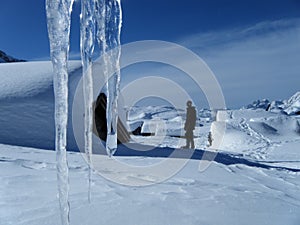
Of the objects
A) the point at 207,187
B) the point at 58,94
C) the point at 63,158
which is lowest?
the point at 207,187

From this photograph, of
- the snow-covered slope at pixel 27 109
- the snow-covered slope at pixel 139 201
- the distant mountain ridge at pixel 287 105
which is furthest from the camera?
the distant mountain ridge at pixel 287 105

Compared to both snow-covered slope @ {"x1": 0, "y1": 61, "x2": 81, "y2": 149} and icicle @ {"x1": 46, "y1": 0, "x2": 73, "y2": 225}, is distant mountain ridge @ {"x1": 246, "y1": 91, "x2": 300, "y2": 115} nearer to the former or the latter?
snow-covered slope @ {"x1": 0, "y1": 61, "x2": 81, "y2": 149}

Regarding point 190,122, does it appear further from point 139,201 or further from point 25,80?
point 139,201

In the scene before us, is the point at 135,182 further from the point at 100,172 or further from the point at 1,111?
the point at 1,111

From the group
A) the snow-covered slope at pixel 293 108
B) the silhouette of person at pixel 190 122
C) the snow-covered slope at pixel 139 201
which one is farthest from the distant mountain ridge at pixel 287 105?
the snow-covered slope at pixel 139 201

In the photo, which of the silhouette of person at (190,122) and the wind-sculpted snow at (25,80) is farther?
the silhouette of person at (190,122)

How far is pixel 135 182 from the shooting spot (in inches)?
144

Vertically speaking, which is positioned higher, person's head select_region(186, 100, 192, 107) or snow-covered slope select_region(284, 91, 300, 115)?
snow-covered slope select_region(284, 91, 300, 115)

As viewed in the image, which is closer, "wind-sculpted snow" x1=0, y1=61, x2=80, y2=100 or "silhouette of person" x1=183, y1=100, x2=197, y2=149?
"wind-sculpted snow" x1=0, y1=61, x2=80, y2=100

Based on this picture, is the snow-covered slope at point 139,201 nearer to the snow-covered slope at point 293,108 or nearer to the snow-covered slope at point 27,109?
the snow-covered slope at point 27,109

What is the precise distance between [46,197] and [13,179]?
2.50 feet

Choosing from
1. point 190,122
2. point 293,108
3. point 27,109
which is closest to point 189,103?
point 190,122

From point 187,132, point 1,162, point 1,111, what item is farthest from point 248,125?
point 1,162

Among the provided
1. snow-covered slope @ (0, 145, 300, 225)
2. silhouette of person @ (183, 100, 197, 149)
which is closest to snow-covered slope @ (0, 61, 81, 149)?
snow-covered slope @ (0, 145, 300, 225)
